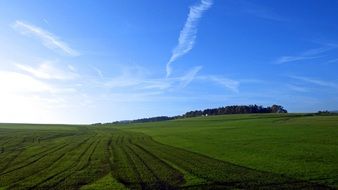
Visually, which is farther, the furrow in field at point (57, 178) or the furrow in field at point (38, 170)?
the furrow in field at point (38, 170)

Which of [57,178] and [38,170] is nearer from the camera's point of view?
[57,178]

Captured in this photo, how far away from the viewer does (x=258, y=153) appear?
4216 centimetres

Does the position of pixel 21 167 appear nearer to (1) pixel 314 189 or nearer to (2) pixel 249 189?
(2) pixel 249 189

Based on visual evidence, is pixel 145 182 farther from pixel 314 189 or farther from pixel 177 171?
pixel 314 189

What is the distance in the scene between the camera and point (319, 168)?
30828mm

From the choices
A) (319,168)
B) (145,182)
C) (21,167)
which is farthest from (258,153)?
(21,167)

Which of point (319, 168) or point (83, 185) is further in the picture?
point (319, 168)

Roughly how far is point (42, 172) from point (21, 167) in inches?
173

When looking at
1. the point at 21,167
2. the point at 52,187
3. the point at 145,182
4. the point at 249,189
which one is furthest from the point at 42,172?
the point at 249,189

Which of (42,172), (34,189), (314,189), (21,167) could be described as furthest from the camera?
(21,167)

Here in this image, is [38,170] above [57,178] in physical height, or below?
above

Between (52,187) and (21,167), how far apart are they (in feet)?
37.6

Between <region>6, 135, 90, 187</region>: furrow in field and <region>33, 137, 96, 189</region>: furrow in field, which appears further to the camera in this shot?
<region>6, 135, 90, 187</region>: furrow in field

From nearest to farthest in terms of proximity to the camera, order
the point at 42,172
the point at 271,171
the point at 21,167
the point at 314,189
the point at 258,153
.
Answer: the point at 314,189 → the point at 271,171 → the point at 42,172 → the point at 21,167 → the point at 258,153
